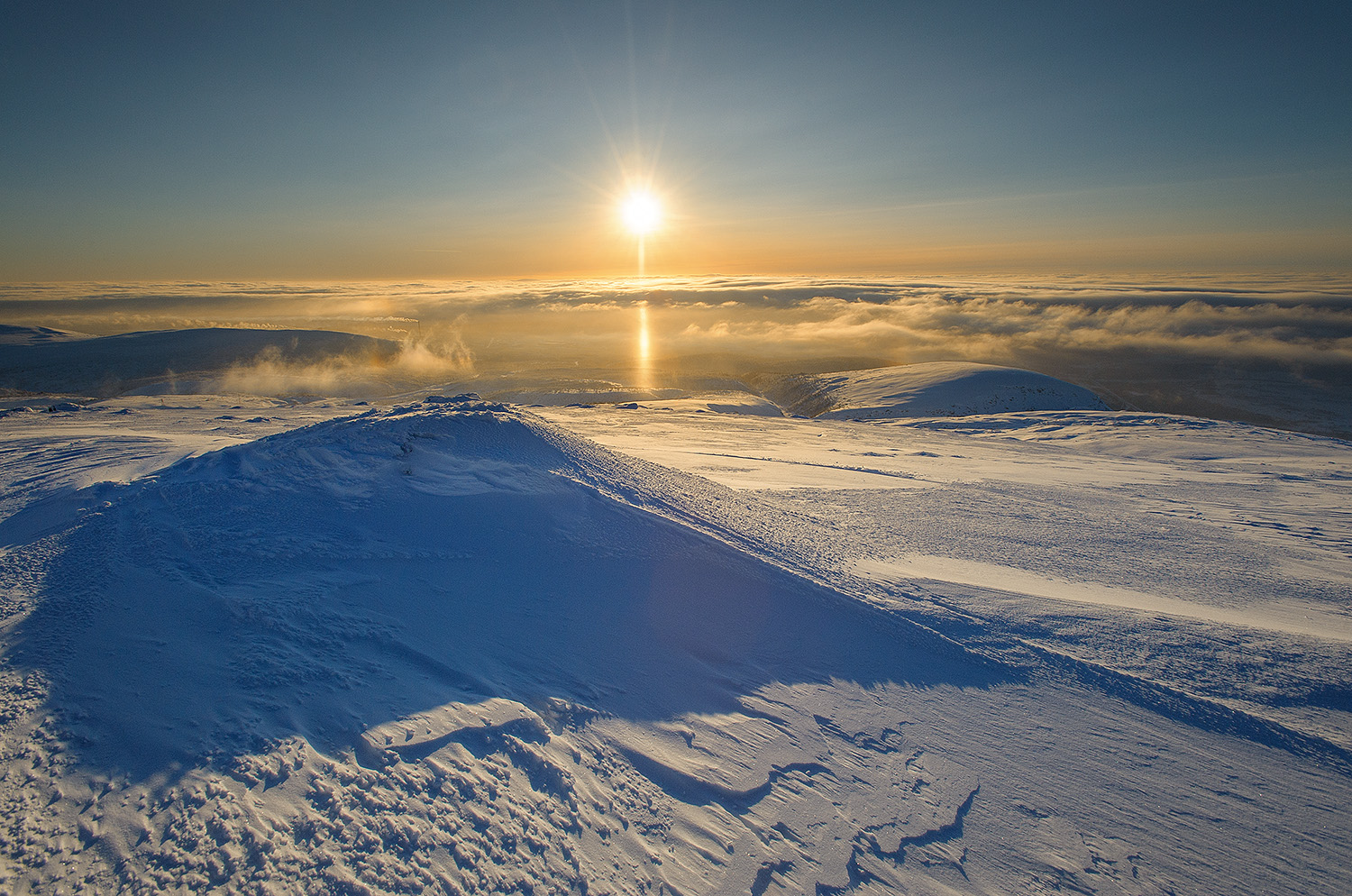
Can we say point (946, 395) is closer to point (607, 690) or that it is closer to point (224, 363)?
point (607, 690)

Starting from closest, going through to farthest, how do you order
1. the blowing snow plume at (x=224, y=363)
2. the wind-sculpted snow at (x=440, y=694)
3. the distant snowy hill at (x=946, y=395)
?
the wind-sculpted snow at (x=440, y=694) → the distant snowy hill at (x=946, y=395) → the blowing snow plume at (x=224, y=363)

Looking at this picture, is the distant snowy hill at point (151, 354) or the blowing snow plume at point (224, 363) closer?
the blowing snow plume at point (224, 363)

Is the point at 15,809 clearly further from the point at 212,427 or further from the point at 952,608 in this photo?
the point at 212,427

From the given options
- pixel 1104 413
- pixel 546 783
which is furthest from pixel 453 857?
pixel 1104 413

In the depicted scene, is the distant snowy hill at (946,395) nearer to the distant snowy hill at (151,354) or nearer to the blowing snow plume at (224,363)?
the blowing snow plume at (224,363)

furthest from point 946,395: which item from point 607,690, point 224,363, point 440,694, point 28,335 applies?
point 28,335

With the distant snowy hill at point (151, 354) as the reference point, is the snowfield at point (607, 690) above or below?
below

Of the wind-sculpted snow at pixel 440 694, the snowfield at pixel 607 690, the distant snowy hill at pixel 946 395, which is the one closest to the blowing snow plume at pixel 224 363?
the distant snowy hill at pixel 946 395
